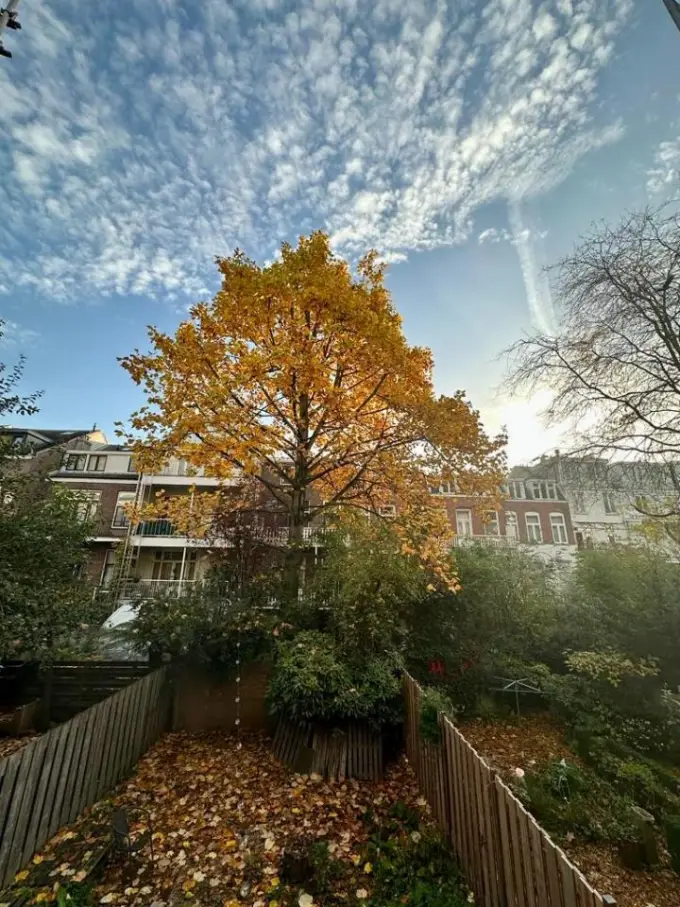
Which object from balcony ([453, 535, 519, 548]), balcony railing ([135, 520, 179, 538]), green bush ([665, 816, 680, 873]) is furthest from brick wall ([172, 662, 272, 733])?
balcony railing ([135, 520, 179, 538])

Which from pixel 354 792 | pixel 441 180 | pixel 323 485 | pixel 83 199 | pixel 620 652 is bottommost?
A: pixel 354 792

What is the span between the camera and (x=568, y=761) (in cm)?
600

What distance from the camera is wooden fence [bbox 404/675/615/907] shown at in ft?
7.04

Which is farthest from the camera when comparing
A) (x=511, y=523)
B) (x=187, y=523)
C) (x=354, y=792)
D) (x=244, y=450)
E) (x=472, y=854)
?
(x=511, y=523)

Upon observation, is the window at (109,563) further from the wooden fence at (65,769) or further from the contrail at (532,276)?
the contrail at (532,276)

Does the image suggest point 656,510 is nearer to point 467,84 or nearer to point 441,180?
point 441,180

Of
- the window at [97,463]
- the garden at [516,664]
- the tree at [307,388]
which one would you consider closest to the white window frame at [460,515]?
the garden at [516,664]

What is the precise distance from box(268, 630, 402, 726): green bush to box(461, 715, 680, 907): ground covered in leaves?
1693 mm

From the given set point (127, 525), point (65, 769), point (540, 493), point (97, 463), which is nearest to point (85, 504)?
point (127, 525)

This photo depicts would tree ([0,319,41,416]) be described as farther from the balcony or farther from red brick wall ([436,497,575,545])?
red brick wall ([436,497,575,545])

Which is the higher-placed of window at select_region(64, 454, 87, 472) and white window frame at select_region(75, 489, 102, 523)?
window at select_region(64, 454, 87, 472)

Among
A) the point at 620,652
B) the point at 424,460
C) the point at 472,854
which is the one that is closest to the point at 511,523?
the point at 620,652

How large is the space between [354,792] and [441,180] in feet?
36.6

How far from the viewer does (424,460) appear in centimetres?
813
